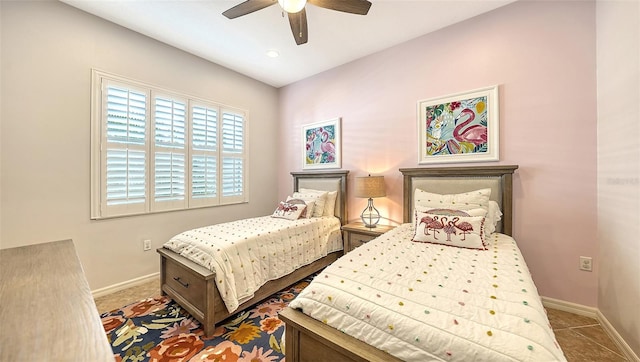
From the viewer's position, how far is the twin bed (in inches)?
34.6

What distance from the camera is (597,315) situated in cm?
199

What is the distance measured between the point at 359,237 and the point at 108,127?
2.89m

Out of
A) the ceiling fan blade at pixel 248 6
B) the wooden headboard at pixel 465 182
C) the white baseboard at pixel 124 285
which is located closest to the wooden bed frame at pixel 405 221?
the wooden headboard at pixel 465 182

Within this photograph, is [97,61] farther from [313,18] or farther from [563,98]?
[563,98]

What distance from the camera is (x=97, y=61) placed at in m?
2.46

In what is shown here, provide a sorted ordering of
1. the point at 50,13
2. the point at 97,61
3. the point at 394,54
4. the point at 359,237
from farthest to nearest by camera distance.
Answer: the point at 394,54 → the point at 359,237 → the point at 97,61 → the point at 50,13

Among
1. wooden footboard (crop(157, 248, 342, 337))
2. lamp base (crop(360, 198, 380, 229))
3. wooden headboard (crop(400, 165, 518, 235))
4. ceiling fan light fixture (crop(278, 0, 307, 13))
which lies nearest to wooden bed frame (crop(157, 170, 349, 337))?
wooden footboard (crop(157, 248, 342, 337))

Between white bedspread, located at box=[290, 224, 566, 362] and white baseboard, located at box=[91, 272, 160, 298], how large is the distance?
7.89ft

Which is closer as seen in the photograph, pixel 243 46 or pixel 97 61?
pixel 97 61

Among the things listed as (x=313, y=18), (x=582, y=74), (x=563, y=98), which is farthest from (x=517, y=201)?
(x=313, y=18)

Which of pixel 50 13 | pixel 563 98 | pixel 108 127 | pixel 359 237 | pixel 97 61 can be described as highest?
pixel 50 13

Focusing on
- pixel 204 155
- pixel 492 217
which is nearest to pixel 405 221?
pixel 492 217

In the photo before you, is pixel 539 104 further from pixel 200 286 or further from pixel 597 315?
pixel 200 286

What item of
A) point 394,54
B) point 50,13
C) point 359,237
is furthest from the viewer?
point 394,54
